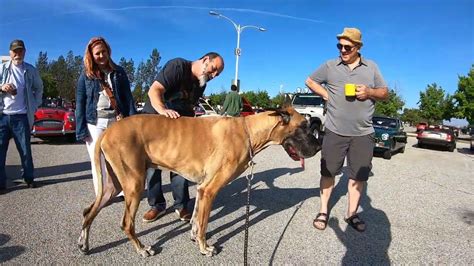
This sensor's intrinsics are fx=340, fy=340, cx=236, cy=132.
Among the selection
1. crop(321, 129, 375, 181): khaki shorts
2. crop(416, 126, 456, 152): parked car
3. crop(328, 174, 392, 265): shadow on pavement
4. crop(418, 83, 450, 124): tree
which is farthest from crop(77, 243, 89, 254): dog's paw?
crop(418, 83, 450, 124): tree

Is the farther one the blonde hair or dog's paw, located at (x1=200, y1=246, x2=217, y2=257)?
the blonde hair

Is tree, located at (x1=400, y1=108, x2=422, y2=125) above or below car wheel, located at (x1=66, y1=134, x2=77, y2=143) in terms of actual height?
below

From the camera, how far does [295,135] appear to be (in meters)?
3.66

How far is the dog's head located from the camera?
143 inches

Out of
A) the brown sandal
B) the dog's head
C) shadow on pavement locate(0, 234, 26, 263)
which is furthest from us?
the brown sandal

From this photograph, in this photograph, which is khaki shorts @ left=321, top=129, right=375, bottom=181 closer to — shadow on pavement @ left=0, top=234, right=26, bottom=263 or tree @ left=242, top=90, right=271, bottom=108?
shadow on pavement @ left=0, top=234, right=26, bottom=263

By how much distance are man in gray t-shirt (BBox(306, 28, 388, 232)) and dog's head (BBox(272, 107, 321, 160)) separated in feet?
2.42

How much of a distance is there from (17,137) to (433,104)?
60139 mm

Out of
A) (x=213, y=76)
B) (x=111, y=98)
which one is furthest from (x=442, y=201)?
(x=111, y=98)

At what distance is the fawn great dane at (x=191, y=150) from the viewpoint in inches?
124

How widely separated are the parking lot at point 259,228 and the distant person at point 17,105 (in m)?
0.51

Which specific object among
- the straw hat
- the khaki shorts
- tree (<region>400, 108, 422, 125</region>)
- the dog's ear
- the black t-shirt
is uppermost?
the straw hat

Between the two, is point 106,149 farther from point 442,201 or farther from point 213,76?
point 442,201

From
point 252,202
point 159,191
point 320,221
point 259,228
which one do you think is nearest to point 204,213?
point 259,228
